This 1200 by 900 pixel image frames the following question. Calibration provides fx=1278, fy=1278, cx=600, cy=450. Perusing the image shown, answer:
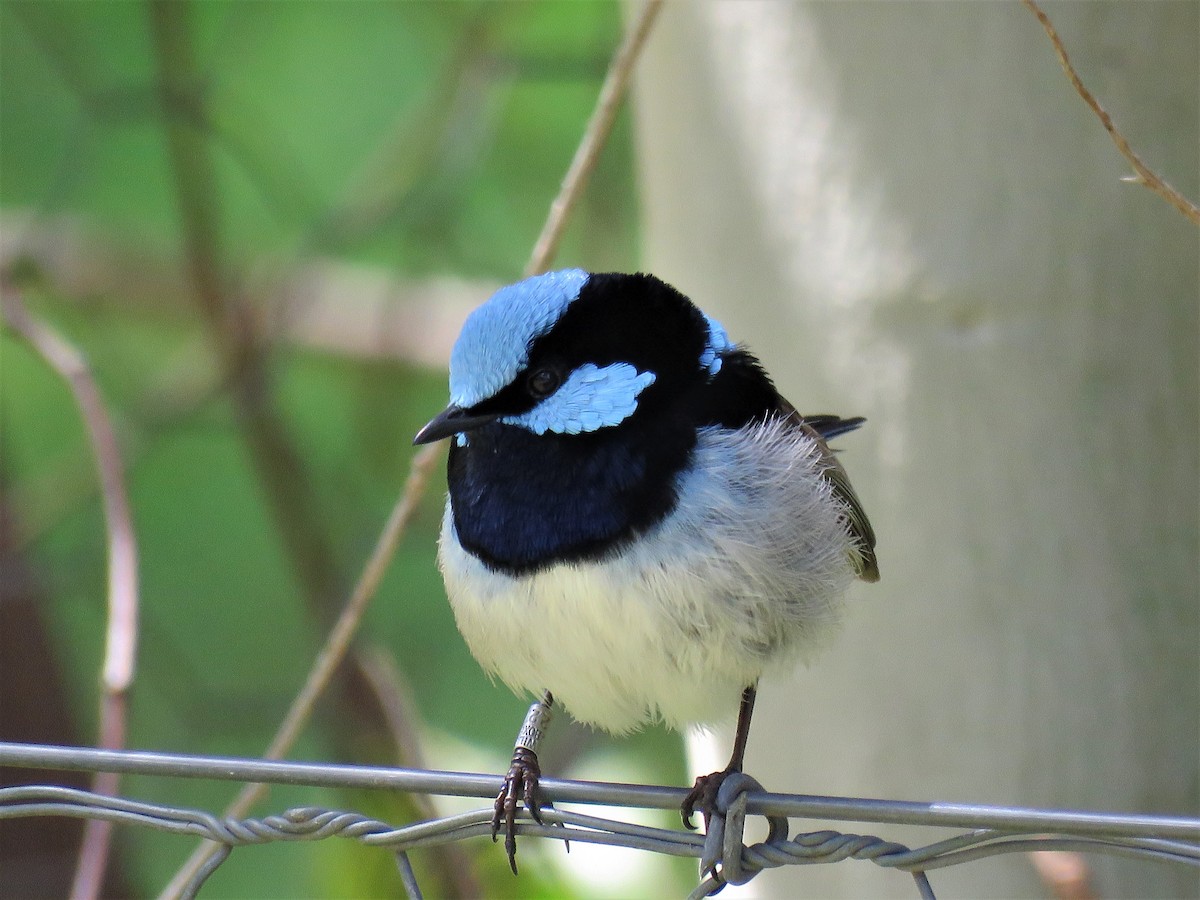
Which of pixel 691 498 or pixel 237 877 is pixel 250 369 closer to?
pixel 237 877

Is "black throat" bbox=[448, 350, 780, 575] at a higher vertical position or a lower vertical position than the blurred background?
lower

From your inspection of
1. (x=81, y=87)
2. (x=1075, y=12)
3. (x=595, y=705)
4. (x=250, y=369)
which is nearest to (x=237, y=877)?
(x=250, y=369)

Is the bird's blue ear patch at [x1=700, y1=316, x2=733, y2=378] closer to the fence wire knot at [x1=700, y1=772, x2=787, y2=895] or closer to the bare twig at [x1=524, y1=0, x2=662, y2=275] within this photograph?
the bare twig at [x1=524, y1=0, x2=662, y2=275]

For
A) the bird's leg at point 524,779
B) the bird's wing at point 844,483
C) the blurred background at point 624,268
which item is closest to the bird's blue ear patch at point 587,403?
the bird's wing at point 844,483

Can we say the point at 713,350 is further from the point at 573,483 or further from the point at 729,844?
the point at 729,844

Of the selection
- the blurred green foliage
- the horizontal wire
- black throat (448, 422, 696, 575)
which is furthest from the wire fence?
the blurred green foliage

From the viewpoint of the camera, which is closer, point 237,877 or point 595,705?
point 595,705
